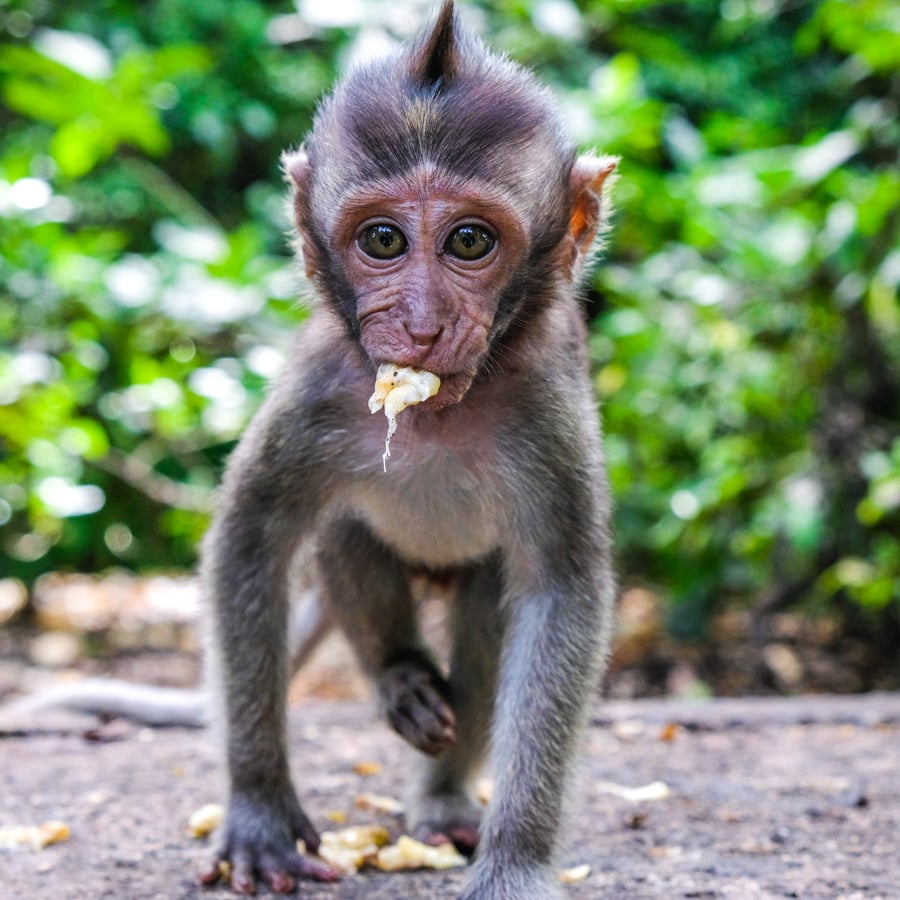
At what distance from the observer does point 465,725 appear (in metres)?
4.97

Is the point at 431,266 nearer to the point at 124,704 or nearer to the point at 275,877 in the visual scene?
the point at 275,877

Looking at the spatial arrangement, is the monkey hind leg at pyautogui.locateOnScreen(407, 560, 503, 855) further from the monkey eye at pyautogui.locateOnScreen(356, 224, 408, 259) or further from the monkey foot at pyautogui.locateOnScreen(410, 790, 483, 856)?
the monkey eye at pyautogui.locateOnScreen(356, 224, 408, 259)

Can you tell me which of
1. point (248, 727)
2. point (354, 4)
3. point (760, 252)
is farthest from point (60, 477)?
point (760, 252)

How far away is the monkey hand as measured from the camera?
13.7 ft

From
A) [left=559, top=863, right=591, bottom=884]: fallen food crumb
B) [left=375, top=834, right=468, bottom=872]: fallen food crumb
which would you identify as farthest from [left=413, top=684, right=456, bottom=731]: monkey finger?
[left=559, top=863, right=591, bottom=884]: fallen food crumb

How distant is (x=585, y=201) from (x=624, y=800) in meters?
2.53

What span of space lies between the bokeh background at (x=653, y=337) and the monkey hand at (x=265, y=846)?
10.1ft

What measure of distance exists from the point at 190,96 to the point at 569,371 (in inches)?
306

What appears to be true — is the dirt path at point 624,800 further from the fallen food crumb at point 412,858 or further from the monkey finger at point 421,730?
the monkey finger at point 421,730

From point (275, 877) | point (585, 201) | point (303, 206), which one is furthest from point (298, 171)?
point (275, 877)

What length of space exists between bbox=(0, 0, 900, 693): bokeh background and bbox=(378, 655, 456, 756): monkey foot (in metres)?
2.55

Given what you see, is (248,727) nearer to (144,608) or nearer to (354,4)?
(354,4)

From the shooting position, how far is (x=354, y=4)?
7309 mm

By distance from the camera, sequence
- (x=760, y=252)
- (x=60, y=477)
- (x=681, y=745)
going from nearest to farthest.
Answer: (x=681, y=745) → (x=760, y=252) → (x=60, y=477)
